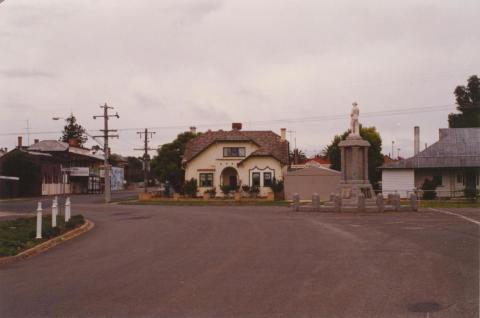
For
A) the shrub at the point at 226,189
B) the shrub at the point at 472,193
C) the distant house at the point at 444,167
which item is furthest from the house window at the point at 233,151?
the shrub at the point at 472,193

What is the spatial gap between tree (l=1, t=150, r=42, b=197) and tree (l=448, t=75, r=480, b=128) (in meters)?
49.8

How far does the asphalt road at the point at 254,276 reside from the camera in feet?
27.0

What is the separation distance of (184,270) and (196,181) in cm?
4435

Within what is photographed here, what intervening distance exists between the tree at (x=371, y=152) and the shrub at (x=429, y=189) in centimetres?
1672

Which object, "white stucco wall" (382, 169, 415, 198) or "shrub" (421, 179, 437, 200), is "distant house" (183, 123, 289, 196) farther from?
"shrub" (421, 179, 437, 200)

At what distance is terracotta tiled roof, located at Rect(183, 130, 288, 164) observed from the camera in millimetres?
54906

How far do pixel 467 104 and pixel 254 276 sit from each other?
225 feet

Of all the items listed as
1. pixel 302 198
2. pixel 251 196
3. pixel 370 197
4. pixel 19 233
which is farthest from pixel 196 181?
pixel 19 233

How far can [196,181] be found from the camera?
2189 inches

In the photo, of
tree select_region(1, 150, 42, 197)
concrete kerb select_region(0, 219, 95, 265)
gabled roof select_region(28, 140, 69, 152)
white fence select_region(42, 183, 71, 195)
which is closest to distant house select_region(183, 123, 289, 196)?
tree select_region(1, 150, 42, 197)

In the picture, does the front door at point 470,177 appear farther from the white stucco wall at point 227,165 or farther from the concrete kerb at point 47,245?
the concrete kerb at point 47,245

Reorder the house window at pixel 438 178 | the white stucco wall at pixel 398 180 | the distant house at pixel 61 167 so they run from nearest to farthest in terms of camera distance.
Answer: the house window at pixel 438 178, the white stucco wall at pixel 398 180, the distant house at pixel 61 167

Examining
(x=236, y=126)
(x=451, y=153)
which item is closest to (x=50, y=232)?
(x=451, y=153)

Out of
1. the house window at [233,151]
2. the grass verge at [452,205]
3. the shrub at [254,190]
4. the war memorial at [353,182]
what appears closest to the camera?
the war memorial at [353,182]
